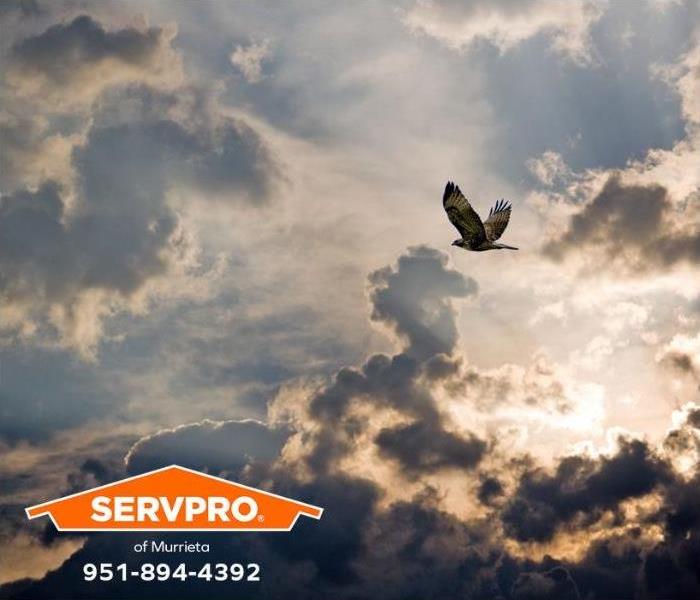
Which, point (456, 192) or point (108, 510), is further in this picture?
point (108, 510)

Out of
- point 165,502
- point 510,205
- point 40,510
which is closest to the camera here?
point 510,205

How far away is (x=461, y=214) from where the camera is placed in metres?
67.3

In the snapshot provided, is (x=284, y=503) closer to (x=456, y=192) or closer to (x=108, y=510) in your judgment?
(x=108, y=510)

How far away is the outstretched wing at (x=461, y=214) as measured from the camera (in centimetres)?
6556

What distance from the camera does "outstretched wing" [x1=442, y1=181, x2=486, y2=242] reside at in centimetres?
6556

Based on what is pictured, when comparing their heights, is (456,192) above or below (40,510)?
above

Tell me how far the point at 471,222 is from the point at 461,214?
1.32 metres

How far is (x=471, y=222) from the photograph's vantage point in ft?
224

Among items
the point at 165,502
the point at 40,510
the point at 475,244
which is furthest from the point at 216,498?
the point at 475,244

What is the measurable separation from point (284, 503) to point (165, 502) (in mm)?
13138

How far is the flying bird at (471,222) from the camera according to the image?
6594 centimetres

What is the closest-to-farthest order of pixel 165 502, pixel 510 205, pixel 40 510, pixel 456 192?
1. pixel 456 192
2. pixel 510 205
3. pixel 40 510
4. pixel 165 502

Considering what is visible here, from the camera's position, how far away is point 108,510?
103812mm

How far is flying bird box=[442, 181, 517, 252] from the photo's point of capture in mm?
65938
